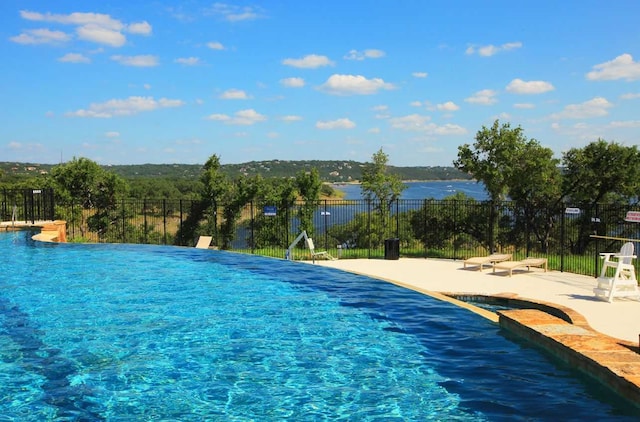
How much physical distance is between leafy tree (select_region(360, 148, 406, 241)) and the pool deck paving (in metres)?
10.8

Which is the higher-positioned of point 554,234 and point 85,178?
point 85,178

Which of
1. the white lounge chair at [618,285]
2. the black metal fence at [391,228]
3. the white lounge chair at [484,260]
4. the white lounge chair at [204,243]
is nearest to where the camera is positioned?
the white lounge chair at [618,285]

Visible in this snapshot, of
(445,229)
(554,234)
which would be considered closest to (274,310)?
(445,229)

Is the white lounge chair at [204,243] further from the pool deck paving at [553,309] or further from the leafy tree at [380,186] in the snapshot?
the leafy tree at [380,186]

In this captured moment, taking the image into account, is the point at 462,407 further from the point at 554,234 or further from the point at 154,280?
the point at 554,234

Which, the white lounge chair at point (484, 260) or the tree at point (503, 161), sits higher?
the tree at point (503, 161)

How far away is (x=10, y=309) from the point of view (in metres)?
9.52

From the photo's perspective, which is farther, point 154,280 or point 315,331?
point 154,280

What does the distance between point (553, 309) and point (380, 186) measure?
1920 cm

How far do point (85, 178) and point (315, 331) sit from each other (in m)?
29.8

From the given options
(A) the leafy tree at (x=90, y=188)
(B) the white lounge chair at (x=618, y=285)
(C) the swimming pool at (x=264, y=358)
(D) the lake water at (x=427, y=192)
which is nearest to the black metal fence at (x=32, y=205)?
(A) the leafy tree at (x=90, y=188)

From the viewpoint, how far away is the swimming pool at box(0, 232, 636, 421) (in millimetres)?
5344

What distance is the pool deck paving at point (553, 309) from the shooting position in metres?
5.67

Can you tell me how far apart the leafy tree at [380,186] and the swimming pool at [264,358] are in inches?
661
